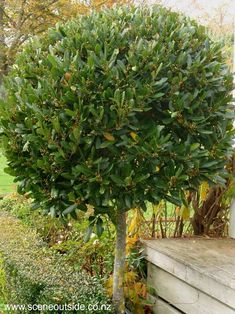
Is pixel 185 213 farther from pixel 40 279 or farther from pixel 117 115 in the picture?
pixel 117 115

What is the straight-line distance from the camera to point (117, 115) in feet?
6.33

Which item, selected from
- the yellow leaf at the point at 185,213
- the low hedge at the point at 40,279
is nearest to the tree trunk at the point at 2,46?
the low hedge at the point at 40,279

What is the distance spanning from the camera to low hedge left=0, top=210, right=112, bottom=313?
2.24 meters

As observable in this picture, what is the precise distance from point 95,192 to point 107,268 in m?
1.12

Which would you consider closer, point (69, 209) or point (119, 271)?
point (69, 209)

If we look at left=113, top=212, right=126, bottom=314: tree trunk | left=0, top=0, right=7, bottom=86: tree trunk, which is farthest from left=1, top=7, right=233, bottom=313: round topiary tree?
left=0, top=0, right=7, bottom=86: tree trunk

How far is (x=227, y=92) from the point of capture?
226cm

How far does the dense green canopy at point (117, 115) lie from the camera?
1943 mm

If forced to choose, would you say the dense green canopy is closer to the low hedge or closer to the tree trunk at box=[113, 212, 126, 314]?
the tree trunk at box=[113, 212, 126, 314]

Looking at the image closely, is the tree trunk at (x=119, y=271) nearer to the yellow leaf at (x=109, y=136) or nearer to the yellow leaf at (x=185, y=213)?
the yellow leaf at (x=185, y=213)

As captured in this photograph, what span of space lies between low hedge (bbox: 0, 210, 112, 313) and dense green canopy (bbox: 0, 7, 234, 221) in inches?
19.2

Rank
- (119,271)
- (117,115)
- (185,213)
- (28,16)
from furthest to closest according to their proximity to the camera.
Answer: (28,16), (185,213), (119,271), (117,115)

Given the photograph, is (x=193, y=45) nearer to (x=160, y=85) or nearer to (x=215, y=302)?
(x=160, y=85)

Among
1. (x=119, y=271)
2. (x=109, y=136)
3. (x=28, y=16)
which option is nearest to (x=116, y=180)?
(x=109, y=136)
